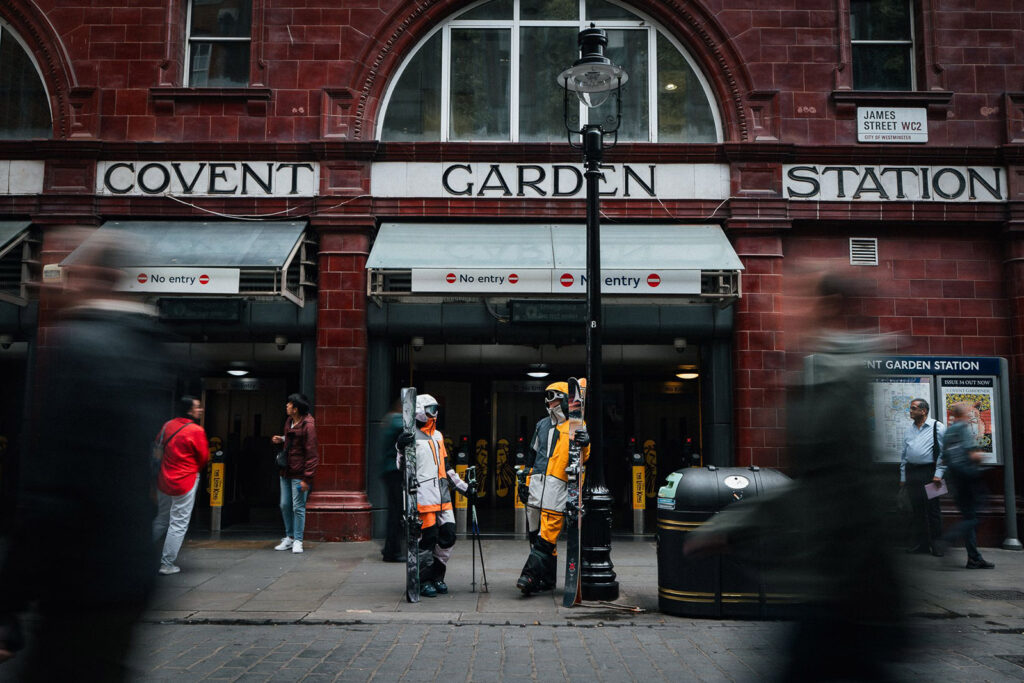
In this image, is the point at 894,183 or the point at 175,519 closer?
the point at 175,519

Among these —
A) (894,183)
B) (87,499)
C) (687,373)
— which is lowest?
(87,499)

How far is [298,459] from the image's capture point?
10.4 m

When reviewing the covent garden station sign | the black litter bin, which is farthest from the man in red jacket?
the black litter bin

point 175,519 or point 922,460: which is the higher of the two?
point 922,460

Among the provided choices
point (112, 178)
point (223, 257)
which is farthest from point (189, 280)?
point (112, 178)

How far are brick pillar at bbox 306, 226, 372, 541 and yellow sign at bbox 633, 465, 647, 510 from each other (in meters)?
3.89

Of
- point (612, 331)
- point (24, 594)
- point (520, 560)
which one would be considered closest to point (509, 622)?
point (520, 560)

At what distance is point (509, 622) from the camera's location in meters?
6.98

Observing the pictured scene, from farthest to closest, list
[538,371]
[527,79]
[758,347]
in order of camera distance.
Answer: [538,371], [527,79], [758,347]

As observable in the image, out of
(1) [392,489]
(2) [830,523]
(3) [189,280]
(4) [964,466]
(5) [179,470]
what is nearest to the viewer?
(2) [830,523]

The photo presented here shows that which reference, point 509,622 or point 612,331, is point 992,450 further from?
point 509,622

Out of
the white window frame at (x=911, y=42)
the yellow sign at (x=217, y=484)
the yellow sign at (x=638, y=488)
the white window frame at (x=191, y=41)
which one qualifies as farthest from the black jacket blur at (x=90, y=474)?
the white window frame at (x=911, y=42)

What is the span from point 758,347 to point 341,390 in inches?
236

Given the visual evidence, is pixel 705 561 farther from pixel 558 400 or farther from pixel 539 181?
pixel 539 181
